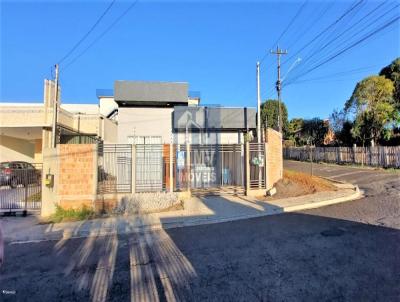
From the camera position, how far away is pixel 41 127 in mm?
17922

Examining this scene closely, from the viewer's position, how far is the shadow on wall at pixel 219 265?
386cm

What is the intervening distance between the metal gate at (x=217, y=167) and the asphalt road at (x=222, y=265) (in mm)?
5061

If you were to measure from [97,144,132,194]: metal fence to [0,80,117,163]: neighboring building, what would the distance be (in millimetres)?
8396

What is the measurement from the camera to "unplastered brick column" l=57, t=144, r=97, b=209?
32.5 ft

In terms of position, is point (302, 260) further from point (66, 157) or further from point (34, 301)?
point (66, 157)

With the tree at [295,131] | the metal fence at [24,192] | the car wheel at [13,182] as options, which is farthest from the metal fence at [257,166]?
the tree at [295,131]

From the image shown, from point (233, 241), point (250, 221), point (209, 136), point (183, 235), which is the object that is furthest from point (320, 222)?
point (209, 136)

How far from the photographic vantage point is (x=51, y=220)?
30.0 ft

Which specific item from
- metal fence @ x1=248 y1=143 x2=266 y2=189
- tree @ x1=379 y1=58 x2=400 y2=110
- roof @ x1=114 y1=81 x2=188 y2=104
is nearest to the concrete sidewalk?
metal fence @ x1=248 y1=143 x2=266 y2=189

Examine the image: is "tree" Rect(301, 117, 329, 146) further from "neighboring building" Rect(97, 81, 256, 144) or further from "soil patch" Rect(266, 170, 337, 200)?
"soil patch" Rect(266, 170, 337, 200)

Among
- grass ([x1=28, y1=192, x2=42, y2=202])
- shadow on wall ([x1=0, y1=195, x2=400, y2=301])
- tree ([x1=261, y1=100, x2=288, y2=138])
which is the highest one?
tree ([x1=261, y1=100, x2=288, y2=138])

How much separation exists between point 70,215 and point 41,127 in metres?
11.0

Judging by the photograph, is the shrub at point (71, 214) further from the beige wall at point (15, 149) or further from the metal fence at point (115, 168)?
the beige wall at point (15, 149)

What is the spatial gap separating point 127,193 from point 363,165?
81.9 feet
